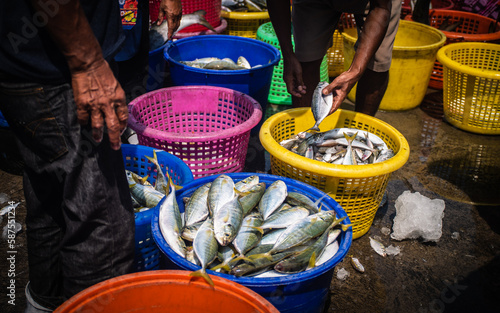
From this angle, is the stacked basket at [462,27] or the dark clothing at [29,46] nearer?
the dark clothing at [29,46]

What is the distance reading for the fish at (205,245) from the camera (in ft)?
5.61

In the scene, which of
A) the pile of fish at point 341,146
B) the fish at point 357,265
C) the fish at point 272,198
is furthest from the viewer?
the pile of fish at point 341,146

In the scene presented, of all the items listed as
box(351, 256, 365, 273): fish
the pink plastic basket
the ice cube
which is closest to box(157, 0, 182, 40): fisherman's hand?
the pink plastic basket

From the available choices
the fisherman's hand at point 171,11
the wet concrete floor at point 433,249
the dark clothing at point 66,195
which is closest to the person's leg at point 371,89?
the wet concrete floor at point 433,249

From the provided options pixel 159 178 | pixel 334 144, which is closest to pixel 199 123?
pixel 159 178

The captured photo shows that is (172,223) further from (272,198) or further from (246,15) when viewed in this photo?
(246,15)

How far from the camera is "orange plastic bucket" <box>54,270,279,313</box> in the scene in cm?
145

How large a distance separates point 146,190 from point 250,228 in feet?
2.57

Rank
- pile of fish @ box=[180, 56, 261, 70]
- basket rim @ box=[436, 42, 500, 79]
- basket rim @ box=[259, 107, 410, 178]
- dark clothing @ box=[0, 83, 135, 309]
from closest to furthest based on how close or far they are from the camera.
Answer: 1. dark clothing @ box=[0, 83, 135, 309]
2. basket rim @ box=[259, 107, 410, 178]
3. pile of fish @ box=[180, 56, 261, 70]
4. basket rim @ box=[436, 42, 500, 79]

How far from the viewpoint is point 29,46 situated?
1363 mm

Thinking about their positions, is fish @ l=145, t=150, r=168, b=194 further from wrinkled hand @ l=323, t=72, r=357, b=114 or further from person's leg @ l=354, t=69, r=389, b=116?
person's leg @ l=354, t=69, r=389, b=116

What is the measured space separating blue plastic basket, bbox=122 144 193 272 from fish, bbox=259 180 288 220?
46 cm

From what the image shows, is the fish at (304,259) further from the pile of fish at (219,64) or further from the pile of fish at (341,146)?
the pile of fish at (219,64)

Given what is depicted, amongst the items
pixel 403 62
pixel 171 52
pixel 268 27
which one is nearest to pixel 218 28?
pixel 268 27
